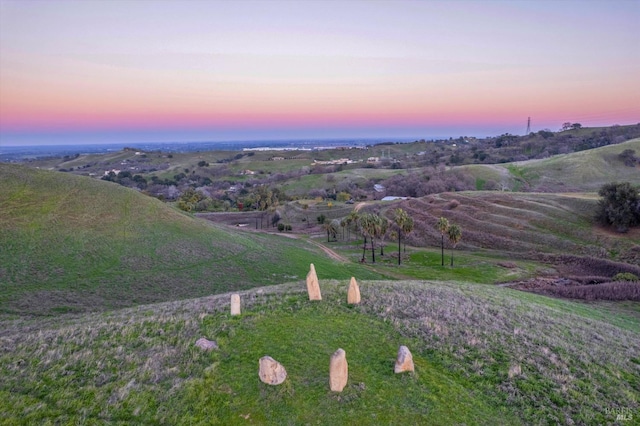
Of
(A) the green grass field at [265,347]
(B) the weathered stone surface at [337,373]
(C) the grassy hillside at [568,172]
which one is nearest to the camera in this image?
(A) the green grass field at [265,347]

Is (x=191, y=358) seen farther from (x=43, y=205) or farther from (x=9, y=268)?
(x=43, y=205)

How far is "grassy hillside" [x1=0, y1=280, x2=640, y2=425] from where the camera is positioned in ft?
37.4

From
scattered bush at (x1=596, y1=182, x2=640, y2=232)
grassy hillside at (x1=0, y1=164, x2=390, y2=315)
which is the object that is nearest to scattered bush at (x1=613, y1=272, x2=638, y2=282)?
scattered bush at (x1=596, y1=182, x2=640, y2=232)

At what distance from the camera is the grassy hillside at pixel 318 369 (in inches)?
449

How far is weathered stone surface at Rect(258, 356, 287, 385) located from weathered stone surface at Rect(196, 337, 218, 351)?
3.58 metres

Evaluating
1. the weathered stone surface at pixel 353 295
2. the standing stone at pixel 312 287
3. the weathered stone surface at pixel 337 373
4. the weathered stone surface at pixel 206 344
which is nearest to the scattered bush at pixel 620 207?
the weathered stone surface at pixel 353 295

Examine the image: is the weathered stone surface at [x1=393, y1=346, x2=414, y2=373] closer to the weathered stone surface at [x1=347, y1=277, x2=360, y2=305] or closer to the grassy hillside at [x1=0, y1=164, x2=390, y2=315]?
the weathered stone surface at [x1=347, y1=277, x2=360, y2=305]

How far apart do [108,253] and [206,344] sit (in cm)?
3151

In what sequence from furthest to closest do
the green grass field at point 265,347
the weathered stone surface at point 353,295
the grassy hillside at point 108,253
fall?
the grassy hillside at point 108,253, the weathered stone surface at point 353,295, the green grass field at point 265,347

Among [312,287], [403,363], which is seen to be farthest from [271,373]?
[312,287]

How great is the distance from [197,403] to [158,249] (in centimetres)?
3611

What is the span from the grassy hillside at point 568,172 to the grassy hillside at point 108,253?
78.5 meters

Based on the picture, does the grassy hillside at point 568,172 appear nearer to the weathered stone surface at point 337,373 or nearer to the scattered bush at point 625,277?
the scattered bush at point 625,277

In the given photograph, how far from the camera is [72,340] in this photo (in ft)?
53.2
